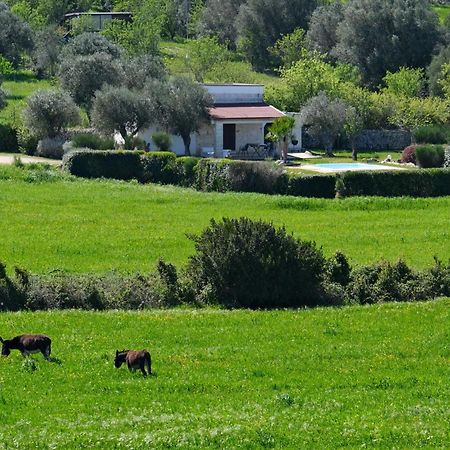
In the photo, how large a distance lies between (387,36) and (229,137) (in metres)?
28.1

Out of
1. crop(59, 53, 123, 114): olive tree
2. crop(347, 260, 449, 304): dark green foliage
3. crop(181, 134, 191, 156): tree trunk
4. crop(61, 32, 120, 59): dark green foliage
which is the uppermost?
crop(61, 32, 120, 59): dark green foliage

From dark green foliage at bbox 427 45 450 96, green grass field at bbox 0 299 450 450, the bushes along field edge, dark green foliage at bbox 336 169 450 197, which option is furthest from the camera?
dark green foliage at bbox 427 45 450 96

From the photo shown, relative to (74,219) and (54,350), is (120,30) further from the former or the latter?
(54,350)

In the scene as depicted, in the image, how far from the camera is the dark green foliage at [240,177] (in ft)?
151

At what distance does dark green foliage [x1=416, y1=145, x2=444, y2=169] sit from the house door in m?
12.3

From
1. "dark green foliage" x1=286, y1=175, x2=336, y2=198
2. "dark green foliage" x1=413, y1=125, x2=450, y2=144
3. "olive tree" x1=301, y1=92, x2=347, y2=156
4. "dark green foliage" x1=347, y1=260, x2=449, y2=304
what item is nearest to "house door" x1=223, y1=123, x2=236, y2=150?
"olive tree" x1=301, y1=92, x2=347, y2=156

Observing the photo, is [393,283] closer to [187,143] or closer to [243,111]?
[187,143]

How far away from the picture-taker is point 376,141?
70812 millimetres

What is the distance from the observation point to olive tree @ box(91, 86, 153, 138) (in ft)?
196

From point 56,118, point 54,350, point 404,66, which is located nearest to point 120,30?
point 404,66

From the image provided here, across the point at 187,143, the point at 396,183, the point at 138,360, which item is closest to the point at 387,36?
the point at 187,143

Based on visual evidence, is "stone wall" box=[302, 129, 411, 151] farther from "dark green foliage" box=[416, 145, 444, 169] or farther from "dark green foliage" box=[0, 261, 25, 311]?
"dark green foliage" box=[0, 261, 25, 311]

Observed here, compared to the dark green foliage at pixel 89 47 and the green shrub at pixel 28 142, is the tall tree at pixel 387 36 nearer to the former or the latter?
the dark green foliage at pixel 89 47

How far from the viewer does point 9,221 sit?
122ft
